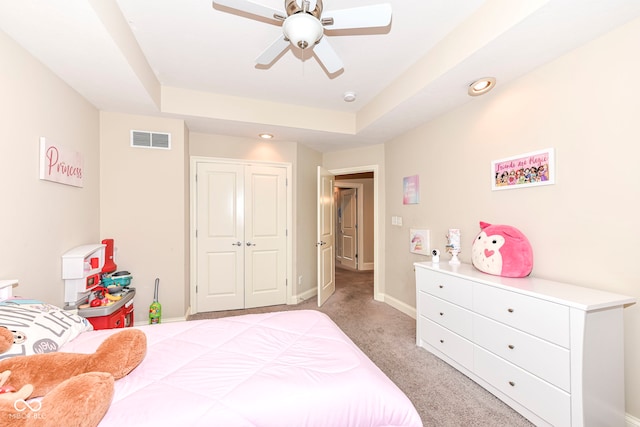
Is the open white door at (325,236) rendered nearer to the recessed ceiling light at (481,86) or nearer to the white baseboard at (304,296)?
the white baseboard at (304,296)

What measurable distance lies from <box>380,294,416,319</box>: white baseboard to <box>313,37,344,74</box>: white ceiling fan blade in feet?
9.22

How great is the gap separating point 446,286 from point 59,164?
10.5ft

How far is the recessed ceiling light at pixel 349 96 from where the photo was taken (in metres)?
2.89

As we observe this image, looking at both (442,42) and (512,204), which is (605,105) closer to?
(512,204)

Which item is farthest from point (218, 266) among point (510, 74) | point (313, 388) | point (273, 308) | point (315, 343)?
point (510, 74)

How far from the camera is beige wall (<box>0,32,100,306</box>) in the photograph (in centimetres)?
158

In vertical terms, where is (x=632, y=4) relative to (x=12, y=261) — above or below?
above

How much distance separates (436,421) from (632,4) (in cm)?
254

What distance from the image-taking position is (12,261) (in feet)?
5.39

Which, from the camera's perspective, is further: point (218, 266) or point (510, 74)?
point (218, 266)

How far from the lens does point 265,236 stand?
3.76 metres

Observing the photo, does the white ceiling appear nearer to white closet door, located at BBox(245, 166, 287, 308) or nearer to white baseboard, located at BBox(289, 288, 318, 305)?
white closet door, located at BBox(245, 166, 287, 308)

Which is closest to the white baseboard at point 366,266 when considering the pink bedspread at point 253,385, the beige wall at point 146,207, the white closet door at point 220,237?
the white closet door at point 220,237

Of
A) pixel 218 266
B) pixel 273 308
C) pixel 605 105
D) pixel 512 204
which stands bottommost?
pixel 273 308
